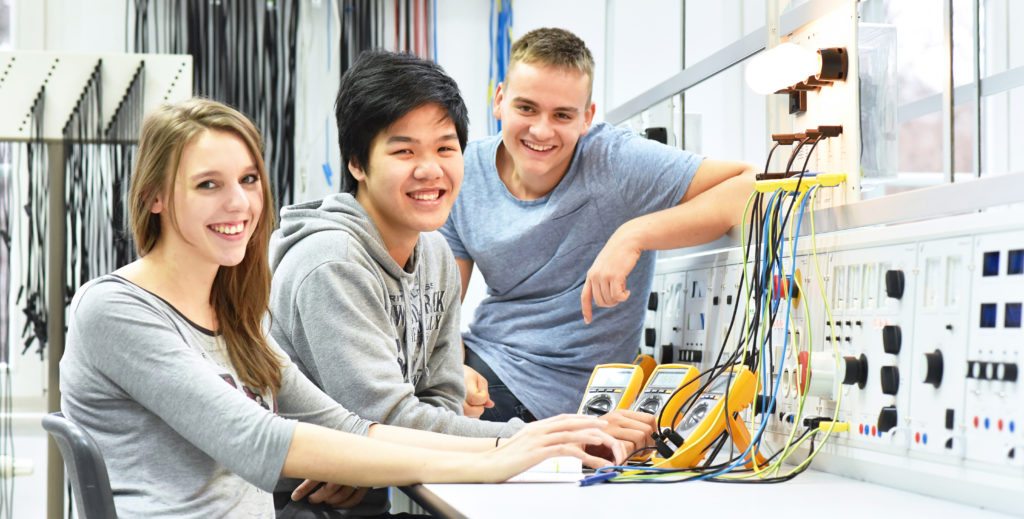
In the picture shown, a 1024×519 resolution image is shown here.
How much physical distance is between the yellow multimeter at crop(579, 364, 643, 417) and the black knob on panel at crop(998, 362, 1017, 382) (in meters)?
0.79

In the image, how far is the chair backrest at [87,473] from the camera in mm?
1284

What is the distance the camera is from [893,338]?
1.55m

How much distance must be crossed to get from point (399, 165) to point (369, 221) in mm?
119

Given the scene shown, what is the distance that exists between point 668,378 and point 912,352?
20.8 inches

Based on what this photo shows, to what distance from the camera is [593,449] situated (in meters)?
1.72

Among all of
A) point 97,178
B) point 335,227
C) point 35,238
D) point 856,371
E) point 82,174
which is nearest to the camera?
point 856,371

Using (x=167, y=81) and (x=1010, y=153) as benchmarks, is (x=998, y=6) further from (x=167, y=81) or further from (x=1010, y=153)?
(x=167, y=81)

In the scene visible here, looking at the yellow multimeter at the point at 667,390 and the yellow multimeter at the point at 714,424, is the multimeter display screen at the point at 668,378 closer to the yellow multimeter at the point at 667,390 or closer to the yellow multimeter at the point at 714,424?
the yellow multimeter at the point at 667,390

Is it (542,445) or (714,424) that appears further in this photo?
(714,424)

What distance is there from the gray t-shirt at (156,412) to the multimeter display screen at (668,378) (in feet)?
2.51

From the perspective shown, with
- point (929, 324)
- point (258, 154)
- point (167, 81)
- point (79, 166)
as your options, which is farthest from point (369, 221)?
point (79, 166)

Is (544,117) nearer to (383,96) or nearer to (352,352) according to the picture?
(383,96)

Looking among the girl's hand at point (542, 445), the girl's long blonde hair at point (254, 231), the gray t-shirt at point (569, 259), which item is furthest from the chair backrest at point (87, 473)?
the gray t-shirt at point (569, 259)

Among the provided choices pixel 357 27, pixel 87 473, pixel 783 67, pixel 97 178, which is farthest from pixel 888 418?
pixel 357 27
